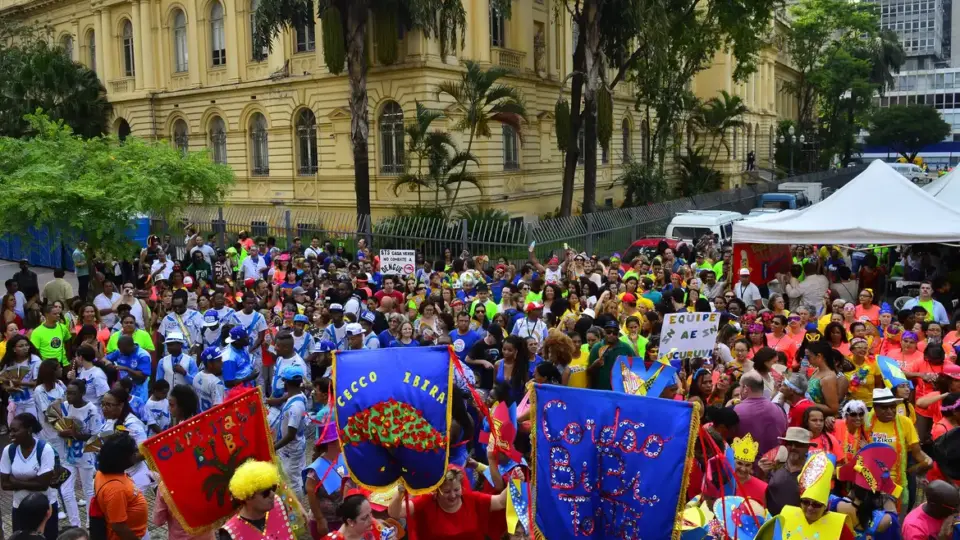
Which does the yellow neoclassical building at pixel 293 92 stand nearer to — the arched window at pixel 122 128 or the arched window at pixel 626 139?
the arched window at pixel 122 128

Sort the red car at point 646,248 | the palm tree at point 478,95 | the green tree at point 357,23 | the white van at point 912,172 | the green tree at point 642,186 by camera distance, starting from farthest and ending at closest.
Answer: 1. the white van at point 912,172
2. the green tree at point 642,186
3. the palm tree at point 478,95
4. the green tree at point 357,23
5. the red car at point 646,248

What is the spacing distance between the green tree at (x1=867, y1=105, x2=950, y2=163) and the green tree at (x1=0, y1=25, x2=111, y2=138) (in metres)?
65.0

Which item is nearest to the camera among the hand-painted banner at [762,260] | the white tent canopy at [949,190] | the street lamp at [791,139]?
the hand-painted banner at [762,260]

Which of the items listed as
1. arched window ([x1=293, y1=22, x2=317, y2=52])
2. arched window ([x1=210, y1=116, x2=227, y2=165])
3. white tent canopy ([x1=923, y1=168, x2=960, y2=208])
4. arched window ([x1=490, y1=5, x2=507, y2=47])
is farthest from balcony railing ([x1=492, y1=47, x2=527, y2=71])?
white tent canopy ([x1=923, y1=168, x2=960, y2=208])

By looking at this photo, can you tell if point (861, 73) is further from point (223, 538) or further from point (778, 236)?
point (223, 538)

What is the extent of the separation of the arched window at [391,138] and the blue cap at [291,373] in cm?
2048

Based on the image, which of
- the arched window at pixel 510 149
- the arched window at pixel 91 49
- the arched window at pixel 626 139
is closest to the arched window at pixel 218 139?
the arched window at pixel 91 49

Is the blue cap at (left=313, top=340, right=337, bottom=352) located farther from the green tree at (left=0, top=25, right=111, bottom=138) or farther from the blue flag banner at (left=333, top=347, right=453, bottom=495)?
the green tree at (left=0, top=25, right=111, bottom=138)

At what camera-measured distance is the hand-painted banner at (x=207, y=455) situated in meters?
5.11

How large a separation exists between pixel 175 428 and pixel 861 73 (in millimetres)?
61363

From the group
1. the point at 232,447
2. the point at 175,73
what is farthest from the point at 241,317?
the point at 175,73

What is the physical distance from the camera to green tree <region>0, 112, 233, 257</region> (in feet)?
51.4

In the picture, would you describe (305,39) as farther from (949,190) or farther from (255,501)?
(255,501)

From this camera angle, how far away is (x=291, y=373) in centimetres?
744
